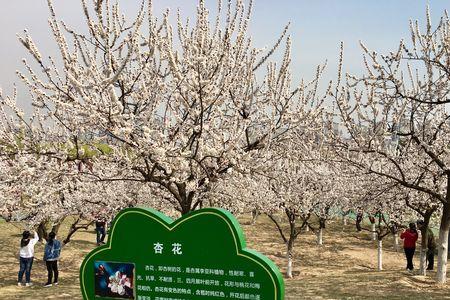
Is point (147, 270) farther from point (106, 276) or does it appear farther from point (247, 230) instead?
point (247, 230)

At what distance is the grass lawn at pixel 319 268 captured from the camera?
11.6 m

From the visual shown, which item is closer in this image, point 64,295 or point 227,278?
point 227,278

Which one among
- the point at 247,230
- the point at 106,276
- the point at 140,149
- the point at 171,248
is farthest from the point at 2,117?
the point at 247,230

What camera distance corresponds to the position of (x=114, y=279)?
564cm

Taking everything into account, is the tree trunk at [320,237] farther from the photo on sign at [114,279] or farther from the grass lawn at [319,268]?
the photo on sign at [114,279]

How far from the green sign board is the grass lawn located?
19.9 feet

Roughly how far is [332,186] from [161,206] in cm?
Result: 881

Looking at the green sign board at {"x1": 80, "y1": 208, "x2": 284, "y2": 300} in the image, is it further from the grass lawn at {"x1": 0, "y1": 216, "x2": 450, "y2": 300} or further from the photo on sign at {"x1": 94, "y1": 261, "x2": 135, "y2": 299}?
the grass lawn at {"x1": 0, "y1": 216, "x2": 450, "y2": 300}

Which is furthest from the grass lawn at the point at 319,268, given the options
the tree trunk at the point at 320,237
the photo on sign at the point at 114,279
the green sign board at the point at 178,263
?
the green sign board at the point at 178,263

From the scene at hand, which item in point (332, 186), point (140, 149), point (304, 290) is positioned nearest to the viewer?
point (140, 149)

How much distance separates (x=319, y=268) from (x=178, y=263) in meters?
14.9

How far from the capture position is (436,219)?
23.5 meters

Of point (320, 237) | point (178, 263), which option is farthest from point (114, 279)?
point (320, 237)

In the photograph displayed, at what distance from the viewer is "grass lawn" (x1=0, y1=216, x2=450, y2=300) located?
11.6 metres
